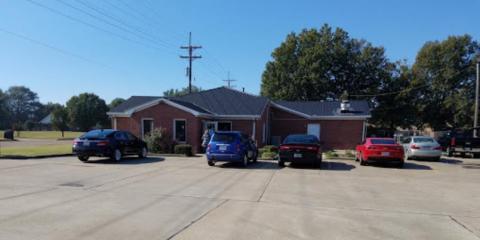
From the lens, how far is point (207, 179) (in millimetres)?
12156

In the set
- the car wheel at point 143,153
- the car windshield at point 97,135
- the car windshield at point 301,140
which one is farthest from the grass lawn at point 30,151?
the car windshield at point 301,140

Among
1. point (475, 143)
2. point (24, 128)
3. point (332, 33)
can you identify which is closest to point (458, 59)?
point (332, 33)

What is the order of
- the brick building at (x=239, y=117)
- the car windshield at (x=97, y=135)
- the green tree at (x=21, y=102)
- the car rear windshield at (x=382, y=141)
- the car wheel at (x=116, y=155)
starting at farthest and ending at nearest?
the green tree at (x=21, y=102) < the brick building at (x=239, y=117) < the car rear windshield at (x=382, y=141) < the car wheel at (x=116, y=155) < the car windshield at (x=97, y=135)

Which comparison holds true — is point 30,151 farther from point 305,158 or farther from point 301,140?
point 305,158

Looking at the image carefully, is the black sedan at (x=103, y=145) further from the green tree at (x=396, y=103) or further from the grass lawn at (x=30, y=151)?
the green tree at (x=396, y=103)

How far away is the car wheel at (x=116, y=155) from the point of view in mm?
17587

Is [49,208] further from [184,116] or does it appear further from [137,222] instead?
[184,116]

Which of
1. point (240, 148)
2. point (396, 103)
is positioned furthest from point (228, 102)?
point (396, 103)

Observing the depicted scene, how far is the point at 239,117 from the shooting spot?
27.1m

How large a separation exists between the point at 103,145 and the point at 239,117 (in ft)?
39.0

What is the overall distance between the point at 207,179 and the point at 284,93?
1567 inches

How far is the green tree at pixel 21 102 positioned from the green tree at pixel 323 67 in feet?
368

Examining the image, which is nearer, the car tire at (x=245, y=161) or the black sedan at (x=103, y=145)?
Result: the car tire at (x=245, y=161)

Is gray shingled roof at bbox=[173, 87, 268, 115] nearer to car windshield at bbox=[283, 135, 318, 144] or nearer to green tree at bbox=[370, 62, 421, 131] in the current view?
car windshield at bbox=[283, 135, 318, 144]
